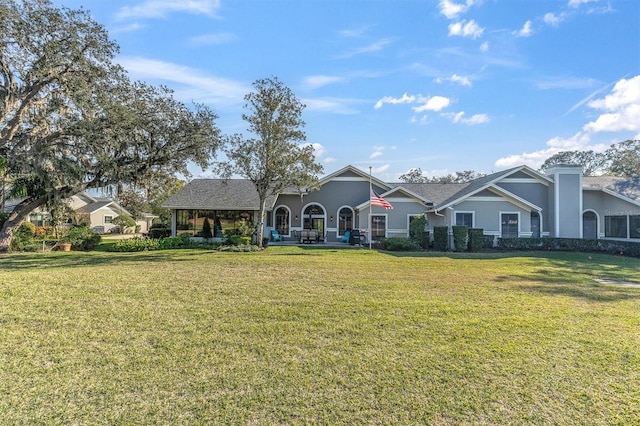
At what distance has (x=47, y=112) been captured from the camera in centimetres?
1622

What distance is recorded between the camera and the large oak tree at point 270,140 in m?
17.0

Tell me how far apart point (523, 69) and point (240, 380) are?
1514 centimetres

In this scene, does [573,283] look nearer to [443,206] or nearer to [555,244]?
[443,206]

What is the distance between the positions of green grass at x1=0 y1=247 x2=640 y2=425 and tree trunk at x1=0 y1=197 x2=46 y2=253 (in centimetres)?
1214

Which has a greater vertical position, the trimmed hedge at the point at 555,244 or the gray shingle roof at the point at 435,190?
the gray shingle roof at the point at 435,190

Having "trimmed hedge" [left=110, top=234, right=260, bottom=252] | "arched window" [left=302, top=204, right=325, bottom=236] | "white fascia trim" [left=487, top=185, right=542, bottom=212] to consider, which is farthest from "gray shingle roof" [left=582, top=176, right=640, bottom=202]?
"trimmed hedge" [left=110, top=234, right=260, bottom=252]

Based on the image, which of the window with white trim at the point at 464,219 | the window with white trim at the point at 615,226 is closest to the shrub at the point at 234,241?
the window with white trim at the point at 464,219

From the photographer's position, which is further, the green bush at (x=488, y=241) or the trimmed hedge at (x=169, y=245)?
the green bush at (x=488, y=241)

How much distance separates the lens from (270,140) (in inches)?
672

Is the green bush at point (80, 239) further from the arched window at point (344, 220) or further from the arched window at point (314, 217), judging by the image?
the arched window at point (344, 220)

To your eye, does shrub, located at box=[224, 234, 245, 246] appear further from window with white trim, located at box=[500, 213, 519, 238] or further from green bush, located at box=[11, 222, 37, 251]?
window with white trim, located at box=[500, 213, 519, 238]

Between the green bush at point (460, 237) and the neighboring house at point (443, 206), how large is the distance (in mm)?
1380

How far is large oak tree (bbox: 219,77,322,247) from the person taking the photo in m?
17.0

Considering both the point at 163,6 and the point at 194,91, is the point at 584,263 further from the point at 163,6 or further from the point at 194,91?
the point at 194,91
